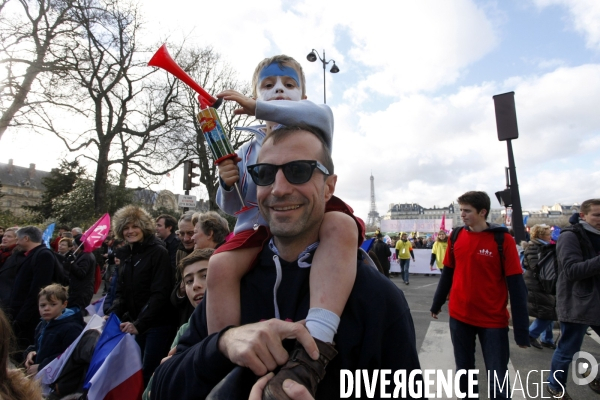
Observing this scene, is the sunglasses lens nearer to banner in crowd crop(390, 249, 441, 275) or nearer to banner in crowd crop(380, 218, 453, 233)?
banner in crowd crop(390, 249, 441, 275)

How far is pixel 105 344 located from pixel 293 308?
103 inches

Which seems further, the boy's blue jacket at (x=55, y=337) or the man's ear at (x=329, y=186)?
the boy's blue jacket at (x=55, y=337)

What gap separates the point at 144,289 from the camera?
12.9 feet

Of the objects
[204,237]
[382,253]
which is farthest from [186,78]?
[382,253]

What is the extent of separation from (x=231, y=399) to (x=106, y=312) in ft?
13.3

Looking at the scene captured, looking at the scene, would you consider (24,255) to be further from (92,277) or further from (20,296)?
(92,277)

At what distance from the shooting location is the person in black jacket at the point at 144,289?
3666mm

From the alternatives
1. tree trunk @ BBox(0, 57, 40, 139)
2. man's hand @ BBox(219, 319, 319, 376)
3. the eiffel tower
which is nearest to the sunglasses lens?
man's hand @ BBox(219, 319, 319, 376)

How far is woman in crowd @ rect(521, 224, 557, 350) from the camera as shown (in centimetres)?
536

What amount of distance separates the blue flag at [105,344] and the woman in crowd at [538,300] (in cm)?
550

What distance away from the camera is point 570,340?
144 inches

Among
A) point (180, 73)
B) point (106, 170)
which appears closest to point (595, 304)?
point (180, 73)

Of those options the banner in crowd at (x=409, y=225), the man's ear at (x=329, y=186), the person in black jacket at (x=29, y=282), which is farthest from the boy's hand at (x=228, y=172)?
the banner in crowd at (x=409, y=225)

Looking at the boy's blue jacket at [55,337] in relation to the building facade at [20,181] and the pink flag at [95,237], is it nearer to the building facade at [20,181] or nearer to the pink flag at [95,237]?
the pink flag at [95,237]
